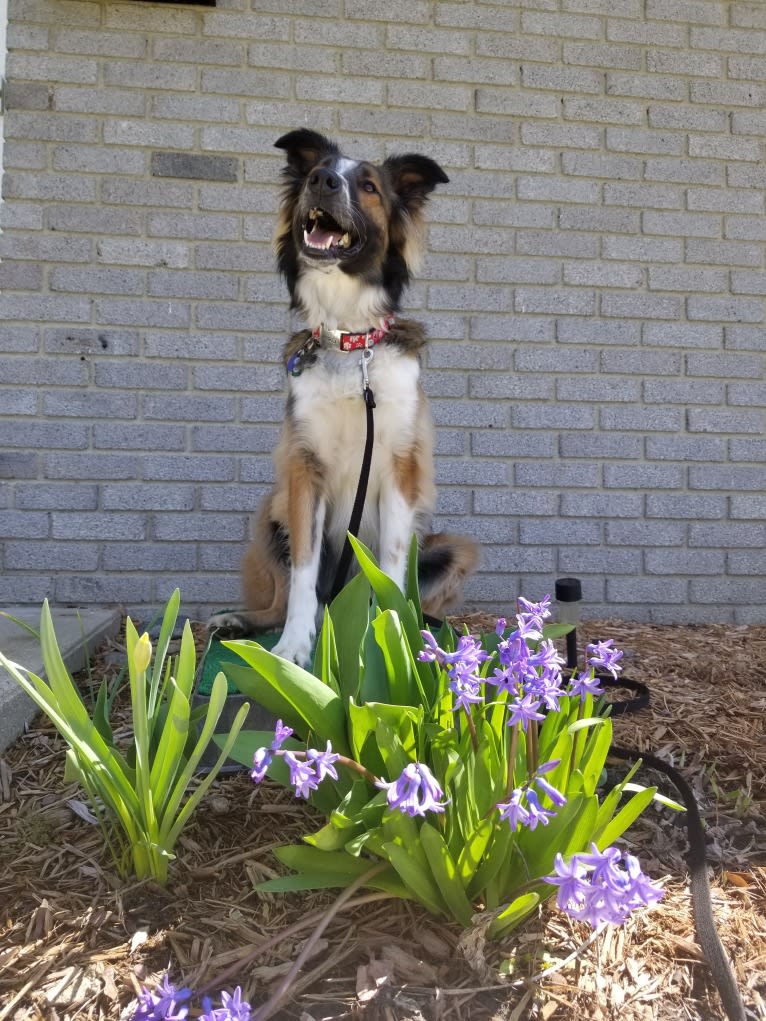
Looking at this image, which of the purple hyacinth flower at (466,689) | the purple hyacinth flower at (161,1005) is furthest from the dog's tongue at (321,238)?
the purple hyacinth flower at (161,1005)

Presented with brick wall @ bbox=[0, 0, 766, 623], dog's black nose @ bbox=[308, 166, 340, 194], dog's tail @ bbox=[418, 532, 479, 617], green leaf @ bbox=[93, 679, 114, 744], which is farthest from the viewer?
brick wall @ bbox=[0, 0, 766, 623]

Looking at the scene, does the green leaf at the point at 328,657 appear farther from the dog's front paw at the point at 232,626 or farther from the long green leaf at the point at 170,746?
the dog's front paw at the point at 232,626

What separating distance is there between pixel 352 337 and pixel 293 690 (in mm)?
1481

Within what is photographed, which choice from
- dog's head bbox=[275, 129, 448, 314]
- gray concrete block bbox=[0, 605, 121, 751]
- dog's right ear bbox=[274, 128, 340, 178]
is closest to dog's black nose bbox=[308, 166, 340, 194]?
dog's head bbox=[275, 129, 448, 314]

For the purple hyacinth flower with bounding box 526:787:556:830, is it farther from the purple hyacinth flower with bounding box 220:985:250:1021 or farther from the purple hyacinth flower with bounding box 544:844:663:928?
the purple hyacinth flower with bounding box 220:985:250:1021

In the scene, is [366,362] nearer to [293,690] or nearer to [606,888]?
[293,690]

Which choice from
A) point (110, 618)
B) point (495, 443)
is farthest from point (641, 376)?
point (110, 618)

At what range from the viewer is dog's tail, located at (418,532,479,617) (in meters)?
2.80

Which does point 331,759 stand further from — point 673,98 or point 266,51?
point 673,98

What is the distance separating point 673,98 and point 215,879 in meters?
4.40

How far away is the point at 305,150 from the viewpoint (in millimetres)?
2594

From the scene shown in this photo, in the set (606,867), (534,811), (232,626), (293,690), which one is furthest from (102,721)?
(232,626)

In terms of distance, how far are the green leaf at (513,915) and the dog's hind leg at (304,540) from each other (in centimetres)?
113

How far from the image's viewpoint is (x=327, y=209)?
7.67ft
